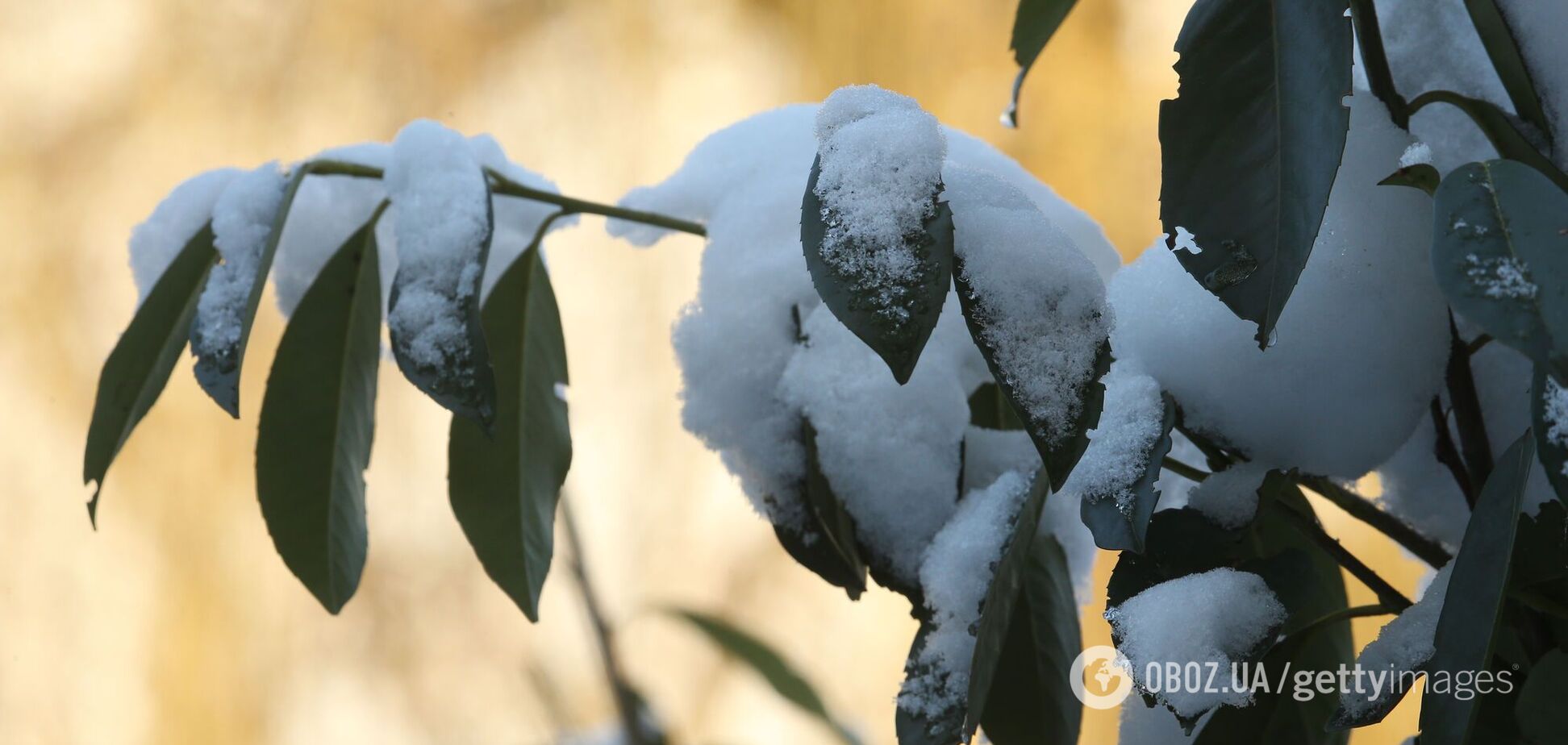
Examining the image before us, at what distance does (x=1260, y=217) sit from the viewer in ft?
0.85

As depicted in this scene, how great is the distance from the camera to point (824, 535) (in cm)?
38

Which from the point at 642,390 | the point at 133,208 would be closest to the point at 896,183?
the point at 642,390

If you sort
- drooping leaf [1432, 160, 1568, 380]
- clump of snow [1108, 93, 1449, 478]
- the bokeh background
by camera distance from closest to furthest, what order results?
drooping leaf [1432, 160, 1568, 380] < clump of snow [1108, 93, 1449, 478] < the bokeh background

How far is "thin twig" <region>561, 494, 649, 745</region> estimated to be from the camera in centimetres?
74

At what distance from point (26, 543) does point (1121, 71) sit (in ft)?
5.10

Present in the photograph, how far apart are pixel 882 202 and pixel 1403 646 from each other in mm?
162

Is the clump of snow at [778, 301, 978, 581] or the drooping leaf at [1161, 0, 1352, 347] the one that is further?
the clump of snow at [778, 301, 978, 581]

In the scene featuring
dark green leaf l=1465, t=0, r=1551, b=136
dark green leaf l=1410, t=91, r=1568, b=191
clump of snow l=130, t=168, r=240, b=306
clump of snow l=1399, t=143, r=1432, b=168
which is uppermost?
dark green leaf l=1465, t=0, r=1551, b=136

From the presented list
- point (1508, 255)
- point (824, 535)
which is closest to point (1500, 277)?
point (1508, 255)

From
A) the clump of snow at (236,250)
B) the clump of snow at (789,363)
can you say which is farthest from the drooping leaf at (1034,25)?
the clump of snow at (236,250)

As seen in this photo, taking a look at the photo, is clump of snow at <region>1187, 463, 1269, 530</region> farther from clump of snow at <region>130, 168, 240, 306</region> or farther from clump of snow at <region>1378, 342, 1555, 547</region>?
clump of snow at <region>130, 168, 240, 306</region>

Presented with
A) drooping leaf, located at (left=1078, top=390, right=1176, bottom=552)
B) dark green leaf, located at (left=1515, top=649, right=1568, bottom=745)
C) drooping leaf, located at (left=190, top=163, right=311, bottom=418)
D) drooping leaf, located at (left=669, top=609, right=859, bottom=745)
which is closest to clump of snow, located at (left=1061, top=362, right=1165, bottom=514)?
drooping leaf, located at (left=1078, top=390, right=1176, bottom=552)

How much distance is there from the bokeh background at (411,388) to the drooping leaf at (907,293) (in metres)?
A: 1.31

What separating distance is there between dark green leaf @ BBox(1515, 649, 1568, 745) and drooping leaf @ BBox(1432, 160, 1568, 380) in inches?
4.7
